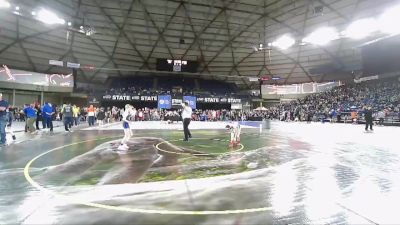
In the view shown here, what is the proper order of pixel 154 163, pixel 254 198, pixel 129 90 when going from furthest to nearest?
pixel 129 90, pixel 154 163, pixel 254 198

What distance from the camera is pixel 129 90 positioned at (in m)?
45.6

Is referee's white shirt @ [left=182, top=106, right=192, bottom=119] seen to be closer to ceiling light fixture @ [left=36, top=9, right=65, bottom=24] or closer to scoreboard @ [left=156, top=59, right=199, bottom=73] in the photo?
ceiling light fixture @ [left=36, top=9, right=65, bottom=24]

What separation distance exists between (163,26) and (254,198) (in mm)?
35587

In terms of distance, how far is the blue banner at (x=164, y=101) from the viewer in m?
44.5

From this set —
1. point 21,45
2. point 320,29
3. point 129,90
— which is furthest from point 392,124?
point 21,45

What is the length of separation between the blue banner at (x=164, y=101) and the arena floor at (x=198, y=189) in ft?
118

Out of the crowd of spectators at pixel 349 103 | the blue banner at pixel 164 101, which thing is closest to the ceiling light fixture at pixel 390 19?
the crowd of spectators at pixel 349 103

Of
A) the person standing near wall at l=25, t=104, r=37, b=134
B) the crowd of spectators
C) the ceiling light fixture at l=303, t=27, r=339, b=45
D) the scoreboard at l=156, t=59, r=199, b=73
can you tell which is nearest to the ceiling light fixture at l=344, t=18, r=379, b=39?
the ceiling light fixture at l=303, t=27, r=339, b=45

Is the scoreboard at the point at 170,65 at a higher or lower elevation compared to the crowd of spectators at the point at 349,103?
higher

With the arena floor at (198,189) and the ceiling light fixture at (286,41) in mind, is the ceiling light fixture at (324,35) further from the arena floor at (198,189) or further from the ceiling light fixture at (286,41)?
the arena floor at (198,189)

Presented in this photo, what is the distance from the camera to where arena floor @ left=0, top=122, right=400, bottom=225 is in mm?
3771

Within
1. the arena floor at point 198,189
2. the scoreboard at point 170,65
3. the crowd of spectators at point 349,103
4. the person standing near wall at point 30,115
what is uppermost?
the scoreboard at point 170,65

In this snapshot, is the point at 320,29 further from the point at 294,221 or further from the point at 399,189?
the point at 294,221

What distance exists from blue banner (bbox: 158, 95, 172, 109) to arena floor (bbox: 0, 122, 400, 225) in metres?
35.9
